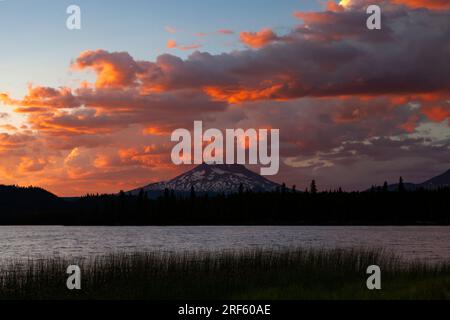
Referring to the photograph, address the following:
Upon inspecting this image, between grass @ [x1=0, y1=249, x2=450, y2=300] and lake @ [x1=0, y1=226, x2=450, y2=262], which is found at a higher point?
grass @ [x1=0, y1=249, x2=450, y2=300]

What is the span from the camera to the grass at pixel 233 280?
92.7 ft

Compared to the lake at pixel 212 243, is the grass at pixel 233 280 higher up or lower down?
higher up

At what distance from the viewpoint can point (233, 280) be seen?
32500mm

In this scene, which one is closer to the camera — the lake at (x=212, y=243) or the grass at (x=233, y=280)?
the grass at (x=233, y=280)

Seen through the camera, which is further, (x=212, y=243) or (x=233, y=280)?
(x=212, y=243)

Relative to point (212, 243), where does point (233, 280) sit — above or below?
above

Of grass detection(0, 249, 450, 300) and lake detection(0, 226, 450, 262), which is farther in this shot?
lake detection(0, 226, 450, 262)

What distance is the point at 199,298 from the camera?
29.2 meters

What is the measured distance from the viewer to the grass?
28.3m
